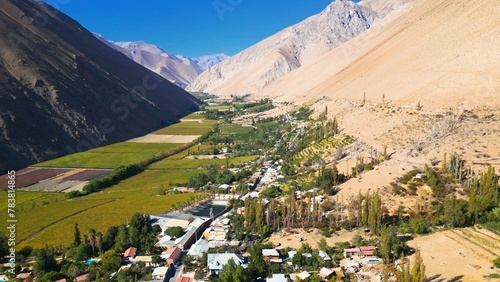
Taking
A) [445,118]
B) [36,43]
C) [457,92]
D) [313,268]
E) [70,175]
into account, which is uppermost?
[36,43]

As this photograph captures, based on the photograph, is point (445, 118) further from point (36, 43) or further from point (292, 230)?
point (36, 43)

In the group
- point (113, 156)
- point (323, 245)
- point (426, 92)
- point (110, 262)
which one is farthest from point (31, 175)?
point (426, 92)

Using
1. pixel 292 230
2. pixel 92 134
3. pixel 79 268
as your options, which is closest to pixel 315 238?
pixel 292 230

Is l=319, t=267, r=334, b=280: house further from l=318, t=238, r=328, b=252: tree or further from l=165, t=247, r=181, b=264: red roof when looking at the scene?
l=165, t=247, r=181, b=264: red roof

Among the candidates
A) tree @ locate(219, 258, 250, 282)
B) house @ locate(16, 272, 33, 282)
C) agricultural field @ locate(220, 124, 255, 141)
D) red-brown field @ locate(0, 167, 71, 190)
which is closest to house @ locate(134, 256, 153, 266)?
tree @ locate(219, 258, 250, 282)
